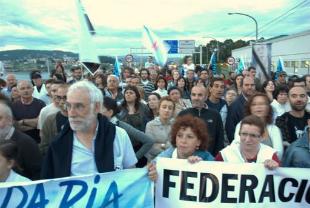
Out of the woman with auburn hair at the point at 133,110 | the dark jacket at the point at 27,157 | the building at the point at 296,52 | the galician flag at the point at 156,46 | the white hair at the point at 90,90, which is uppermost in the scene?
the building at the point at 296,52

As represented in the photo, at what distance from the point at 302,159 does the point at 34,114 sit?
4.14 meters

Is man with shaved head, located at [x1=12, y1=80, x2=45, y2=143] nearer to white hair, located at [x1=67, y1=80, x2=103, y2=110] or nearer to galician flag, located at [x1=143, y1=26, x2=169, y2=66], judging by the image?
white hair, located at [x1=67, y1=80, x2=103, y2=110]

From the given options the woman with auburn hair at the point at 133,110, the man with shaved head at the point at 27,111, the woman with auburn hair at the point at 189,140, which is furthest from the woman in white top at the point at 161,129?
the man with shaved head at the point at 27,111

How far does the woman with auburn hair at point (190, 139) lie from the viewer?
3660mm

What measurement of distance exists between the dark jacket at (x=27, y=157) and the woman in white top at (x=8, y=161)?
208 millimetres

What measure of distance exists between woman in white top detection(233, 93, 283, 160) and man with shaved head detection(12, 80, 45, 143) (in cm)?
314

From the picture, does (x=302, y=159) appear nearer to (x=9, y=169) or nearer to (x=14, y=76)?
(x=9, y=169)

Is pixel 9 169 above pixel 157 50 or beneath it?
beneath

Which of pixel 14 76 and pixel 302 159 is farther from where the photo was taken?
pixel 14 76

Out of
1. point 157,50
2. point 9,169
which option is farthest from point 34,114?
point 157,50

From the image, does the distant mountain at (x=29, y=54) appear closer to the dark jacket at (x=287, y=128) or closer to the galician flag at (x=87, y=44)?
the galician flag at (x=87, y=44)

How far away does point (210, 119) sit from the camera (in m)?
5.32

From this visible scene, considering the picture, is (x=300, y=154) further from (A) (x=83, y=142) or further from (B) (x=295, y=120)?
(A) (x=83, y=142)

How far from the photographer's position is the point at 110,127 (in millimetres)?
3322
